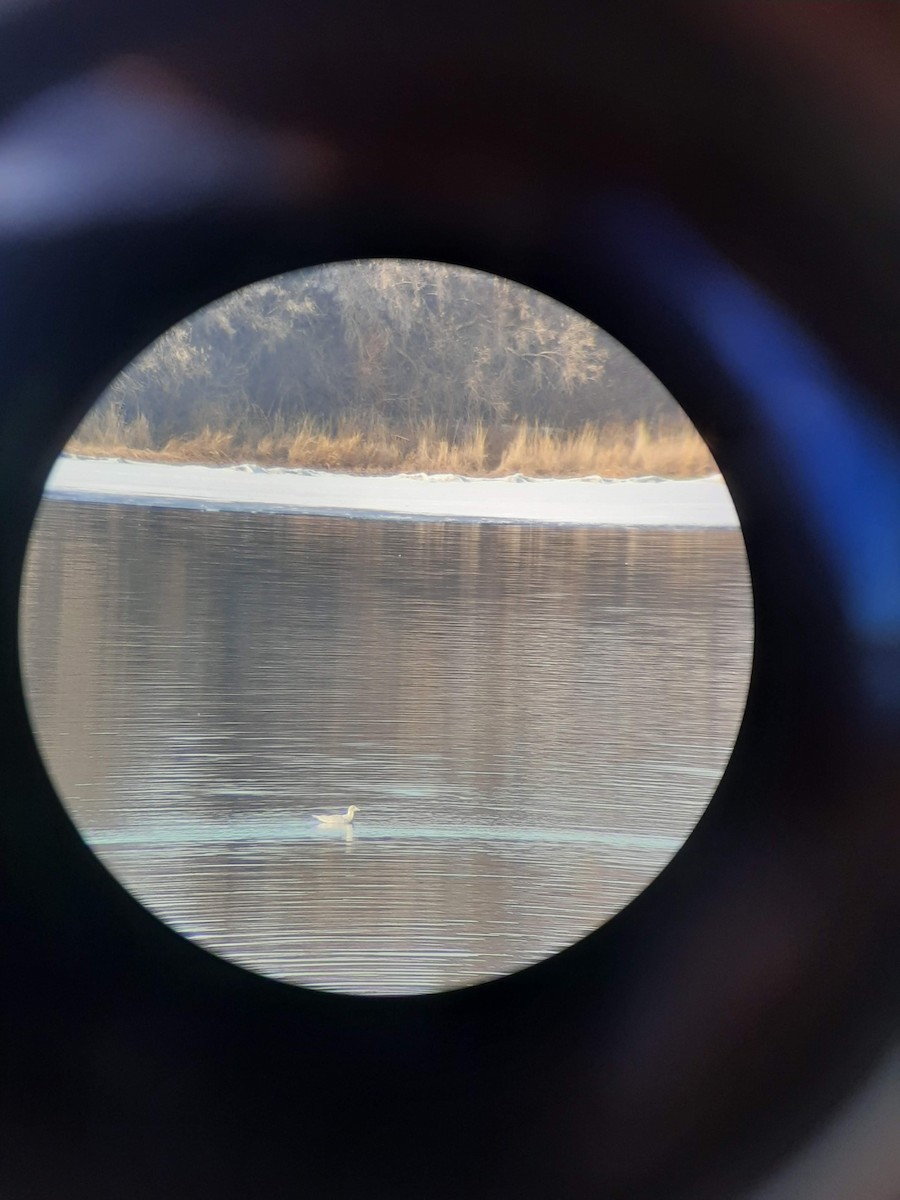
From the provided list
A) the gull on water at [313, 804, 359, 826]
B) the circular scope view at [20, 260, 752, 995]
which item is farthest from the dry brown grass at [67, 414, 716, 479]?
the gull on water at [313, 804, 359, 826]

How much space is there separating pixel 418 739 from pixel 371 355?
0.23 m

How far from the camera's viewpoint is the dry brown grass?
0.54 meters

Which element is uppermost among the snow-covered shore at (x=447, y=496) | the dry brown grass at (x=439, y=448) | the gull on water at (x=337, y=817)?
the dry brown grass at (x=439, y=448)

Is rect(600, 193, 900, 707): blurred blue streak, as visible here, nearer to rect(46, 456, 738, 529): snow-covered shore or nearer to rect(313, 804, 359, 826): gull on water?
rect(46, 456, 738, 529): snow-covered shore

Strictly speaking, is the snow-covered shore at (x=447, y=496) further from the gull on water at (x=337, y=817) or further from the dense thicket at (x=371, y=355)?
→ the gull on water at (x=337, y=817)

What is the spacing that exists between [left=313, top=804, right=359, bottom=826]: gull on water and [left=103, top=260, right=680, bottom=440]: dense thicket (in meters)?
0.23

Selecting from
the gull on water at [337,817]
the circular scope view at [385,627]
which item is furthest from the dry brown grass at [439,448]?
the gull on water at [337,817]

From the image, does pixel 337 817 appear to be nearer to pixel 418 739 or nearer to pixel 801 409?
pixel 418 739

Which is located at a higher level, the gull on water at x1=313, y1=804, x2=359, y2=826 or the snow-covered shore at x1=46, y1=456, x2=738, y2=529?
the snow-covered shore at x1=46, y1=456, x2=738, y2=529

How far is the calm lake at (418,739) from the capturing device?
21.8 inches

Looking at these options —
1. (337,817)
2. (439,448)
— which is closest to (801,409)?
(439,448)

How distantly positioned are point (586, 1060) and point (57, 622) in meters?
0.41

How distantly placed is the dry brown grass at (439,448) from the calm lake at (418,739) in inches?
1.5

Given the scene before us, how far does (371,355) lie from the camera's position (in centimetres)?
54
